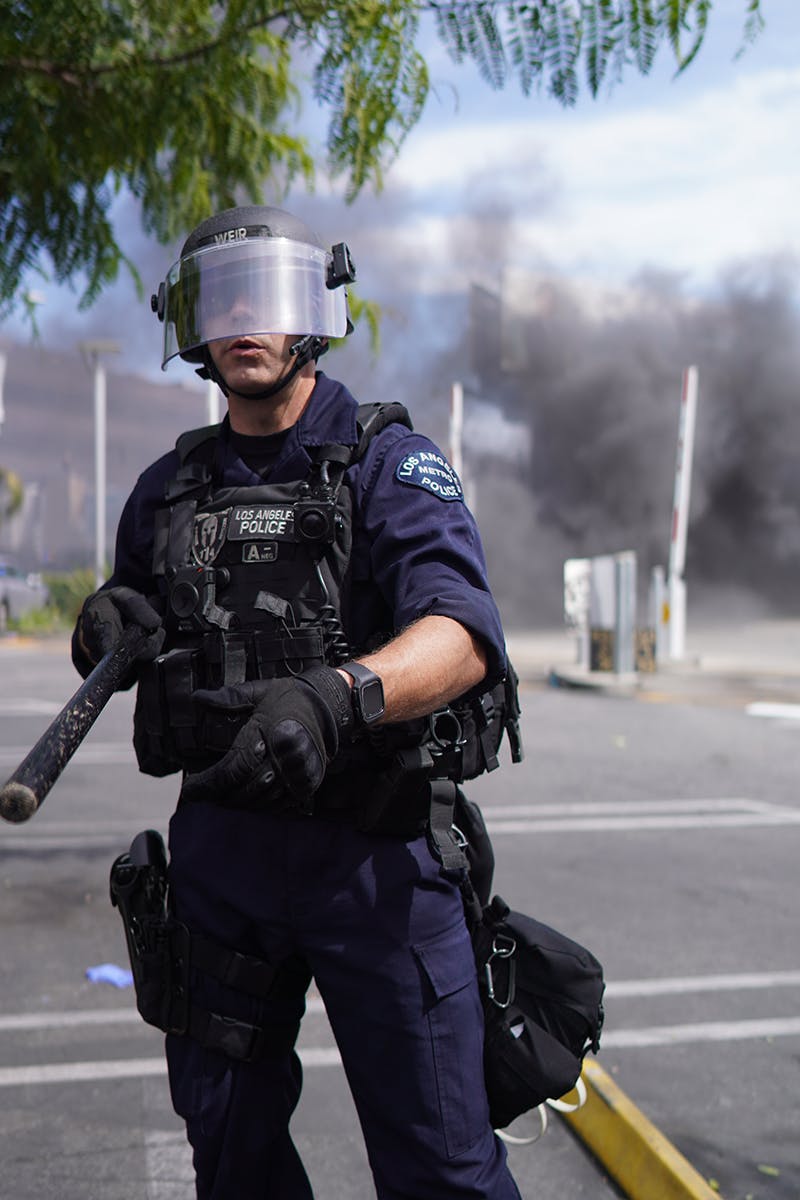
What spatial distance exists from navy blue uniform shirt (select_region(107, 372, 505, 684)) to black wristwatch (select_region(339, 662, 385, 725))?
15cm

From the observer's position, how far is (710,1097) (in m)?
3.43

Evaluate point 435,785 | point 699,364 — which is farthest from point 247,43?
point 699,364

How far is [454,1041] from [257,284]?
122 cm

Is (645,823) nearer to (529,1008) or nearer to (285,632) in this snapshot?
(529,1008)

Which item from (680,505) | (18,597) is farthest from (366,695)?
Answer: (18,597)

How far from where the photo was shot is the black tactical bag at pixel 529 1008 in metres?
2.15

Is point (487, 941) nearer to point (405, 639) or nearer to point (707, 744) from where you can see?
point (405, 639)

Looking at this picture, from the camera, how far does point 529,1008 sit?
2238mm

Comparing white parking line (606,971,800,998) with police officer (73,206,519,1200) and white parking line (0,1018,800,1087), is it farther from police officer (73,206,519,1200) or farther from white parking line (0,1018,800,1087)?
police officer (73,206,519,1200)

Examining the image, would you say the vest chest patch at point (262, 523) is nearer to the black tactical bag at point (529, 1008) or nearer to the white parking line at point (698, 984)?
the black tactical bag at point (529, 1008)

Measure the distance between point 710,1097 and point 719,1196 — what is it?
70 centimetres

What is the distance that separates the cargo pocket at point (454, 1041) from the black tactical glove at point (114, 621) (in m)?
0.63

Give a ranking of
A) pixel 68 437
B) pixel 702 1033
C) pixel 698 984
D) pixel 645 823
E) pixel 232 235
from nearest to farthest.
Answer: pixel 232 235, pixel 702 1033, pixel 698 984, pixel 645 823, pixel 68 437

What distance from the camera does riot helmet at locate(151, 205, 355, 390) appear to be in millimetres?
2268
